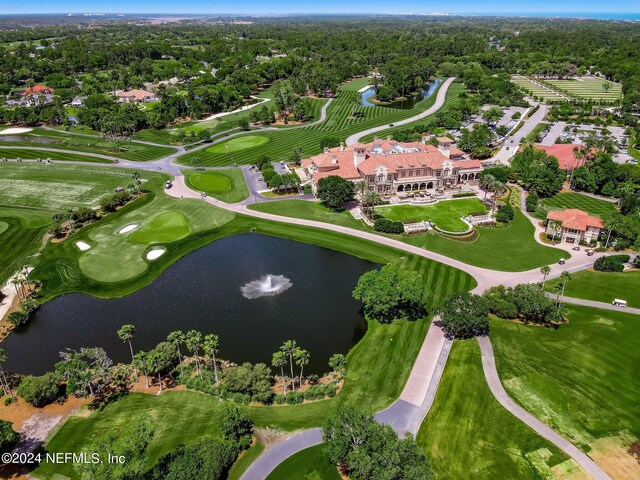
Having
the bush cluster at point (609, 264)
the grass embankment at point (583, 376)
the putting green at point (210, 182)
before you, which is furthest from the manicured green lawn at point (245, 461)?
the putting green at point (210, 182)

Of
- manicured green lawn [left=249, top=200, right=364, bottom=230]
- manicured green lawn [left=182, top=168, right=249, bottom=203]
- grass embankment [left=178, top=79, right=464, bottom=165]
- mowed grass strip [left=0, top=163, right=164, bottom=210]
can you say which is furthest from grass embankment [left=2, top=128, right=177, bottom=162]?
manicured green lawn [left=249, top=200, right=364, bottom=230]

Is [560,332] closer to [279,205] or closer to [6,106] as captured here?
[279,205]

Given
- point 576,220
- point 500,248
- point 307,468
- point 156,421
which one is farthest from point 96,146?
point 576,220

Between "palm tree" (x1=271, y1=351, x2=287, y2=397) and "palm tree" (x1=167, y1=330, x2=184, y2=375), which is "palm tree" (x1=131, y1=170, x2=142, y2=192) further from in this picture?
"palm tree" (x1=271, y1=351, x2=287, y2=397)

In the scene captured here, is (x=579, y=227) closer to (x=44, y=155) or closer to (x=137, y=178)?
(x=137, y=178)

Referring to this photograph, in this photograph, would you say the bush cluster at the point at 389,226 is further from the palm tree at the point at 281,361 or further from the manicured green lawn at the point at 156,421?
the manicured green lawn at the point at 156,421
